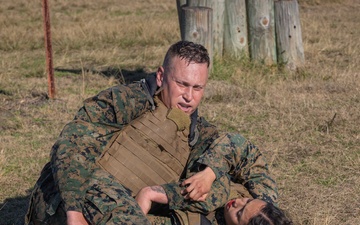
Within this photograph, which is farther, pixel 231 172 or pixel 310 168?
pixel 310 168

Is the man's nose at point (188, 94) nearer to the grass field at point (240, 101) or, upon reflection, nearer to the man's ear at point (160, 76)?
the man's ear at point (160, 76)

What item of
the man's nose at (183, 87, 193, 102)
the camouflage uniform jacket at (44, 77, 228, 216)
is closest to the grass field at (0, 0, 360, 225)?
the man's nose at (183, 87, 193, 102)

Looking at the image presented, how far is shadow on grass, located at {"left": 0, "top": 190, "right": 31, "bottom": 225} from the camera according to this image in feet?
15.2

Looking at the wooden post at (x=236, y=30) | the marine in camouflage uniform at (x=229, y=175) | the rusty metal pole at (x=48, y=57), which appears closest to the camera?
the marine in camouflage uniform at (x=229, y=175)

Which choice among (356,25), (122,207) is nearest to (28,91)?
(122,207)

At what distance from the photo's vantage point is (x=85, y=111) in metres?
3.56

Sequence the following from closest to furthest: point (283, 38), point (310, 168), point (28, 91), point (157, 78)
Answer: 1. point (157, 78)
2. point (310, 168)
3. point (28, 91)
4. point (283, 38)

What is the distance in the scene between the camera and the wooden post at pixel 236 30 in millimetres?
9117

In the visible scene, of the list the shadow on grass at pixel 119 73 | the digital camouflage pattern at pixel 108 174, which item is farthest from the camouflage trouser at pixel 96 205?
the shadow on grass at pixel 119 73

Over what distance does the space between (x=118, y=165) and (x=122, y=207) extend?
0.32 m

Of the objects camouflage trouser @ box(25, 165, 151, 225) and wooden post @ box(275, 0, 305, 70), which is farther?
wooden post @ box(275, 0, 305, 70)

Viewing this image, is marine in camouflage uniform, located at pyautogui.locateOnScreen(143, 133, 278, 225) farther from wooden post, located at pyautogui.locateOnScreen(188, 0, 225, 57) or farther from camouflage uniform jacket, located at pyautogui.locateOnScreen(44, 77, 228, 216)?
wooden post, located at pyautogui.locateOnScreen(188, 0, 225, 57)

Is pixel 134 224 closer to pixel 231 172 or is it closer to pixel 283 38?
pixel 231 172

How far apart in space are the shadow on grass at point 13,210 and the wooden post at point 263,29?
4.79 m
